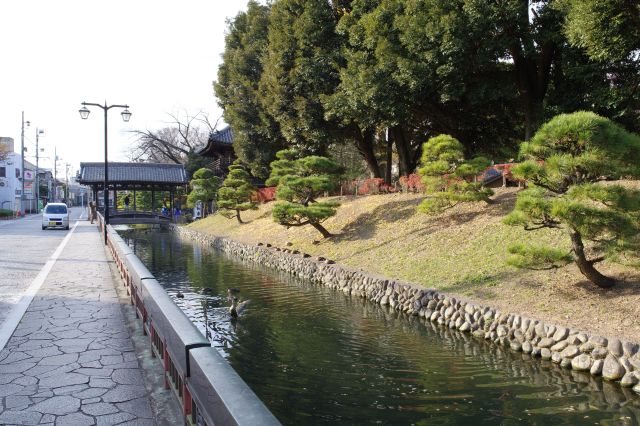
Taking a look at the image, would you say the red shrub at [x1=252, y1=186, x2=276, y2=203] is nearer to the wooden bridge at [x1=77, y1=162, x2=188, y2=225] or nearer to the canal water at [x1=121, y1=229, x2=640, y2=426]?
the wooden bridge at [x1=77, y1=162, x2=188, y2=225]

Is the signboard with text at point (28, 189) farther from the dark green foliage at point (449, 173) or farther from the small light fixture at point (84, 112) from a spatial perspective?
the dark green foliage at point (449, 173)

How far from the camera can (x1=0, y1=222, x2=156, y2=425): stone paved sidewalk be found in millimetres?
3998

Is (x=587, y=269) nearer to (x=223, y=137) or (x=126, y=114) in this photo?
(x=126, y=114)

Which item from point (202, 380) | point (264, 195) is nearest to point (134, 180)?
point (264, 195)

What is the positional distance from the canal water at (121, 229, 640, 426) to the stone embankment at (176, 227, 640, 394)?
22 centimetres

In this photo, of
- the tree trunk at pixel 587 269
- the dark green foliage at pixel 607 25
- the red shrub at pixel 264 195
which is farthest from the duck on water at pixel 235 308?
the red shrub at pixel 264 195

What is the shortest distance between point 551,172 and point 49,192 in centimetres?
8915

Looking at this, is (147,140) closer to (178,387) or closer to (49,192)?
(49,192)

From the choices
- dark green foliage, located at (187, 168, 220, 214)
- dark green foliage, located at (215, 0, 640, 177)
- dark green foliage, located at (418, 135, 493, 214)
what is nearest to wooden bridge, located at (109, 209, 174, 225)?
dark green foliage, located at (187, 168, 220, 214)

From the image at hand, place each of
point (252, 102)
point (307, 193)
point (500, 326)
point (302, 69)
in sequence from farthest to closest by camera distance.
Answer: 1. point (252, 102)
2. point (302, 69)
3. point (307, 193)
4. point (500, 326)

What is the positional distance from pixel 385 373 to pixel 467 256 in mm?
6070

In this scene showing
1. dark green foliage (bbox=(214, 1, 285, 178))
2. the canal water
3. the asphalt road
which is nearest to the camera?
the canal water

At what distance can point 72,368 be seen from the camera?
5.02 m

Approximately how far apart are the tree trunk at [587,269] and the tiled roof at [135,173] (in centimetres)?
3219
